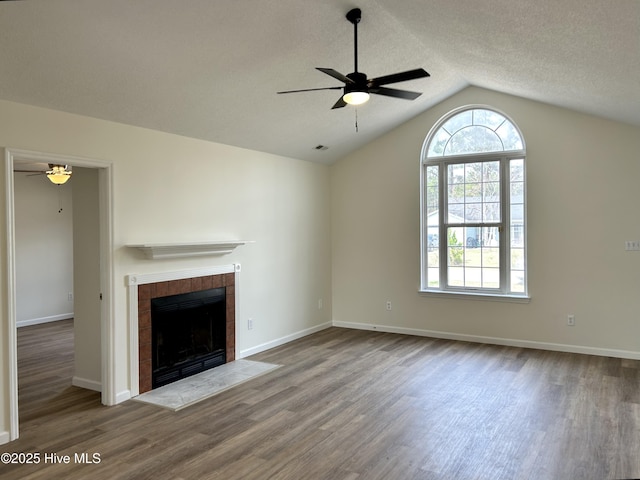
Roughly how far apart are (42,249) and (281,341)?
15.1 ft

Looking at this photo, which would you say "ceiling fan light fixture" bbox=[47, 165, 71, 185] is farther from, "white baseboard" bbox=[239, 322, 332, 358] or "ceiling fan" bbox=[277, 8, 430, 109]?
"ceiling fan" bbox=[277, 8, 430, 109]

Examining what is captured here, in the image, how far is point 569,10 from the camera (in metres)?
2.77

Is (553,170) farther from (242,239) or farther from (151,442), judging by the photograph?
(151,442)

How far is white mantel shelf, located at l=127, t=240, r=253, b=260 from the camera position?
4.27m

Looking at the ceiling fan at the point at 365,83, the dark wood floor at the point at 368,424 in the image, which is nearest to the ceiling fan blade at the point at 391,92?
the ceiling fan at the point at 365,83

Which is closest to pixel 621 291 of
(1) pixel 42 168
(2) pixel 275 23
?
(2) pixel 275 23

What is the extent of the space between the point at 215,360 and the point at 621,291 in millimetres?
4649

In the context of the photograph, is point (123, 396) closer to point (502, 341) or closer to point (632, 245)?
point (502, 341)

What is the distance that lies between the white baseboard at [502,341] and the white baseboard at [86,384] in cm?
367

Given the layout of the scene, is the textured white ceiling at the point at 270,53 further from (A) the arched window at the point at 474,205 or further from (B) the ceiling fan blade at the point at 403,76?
(A) the arched window at the point at 474,205

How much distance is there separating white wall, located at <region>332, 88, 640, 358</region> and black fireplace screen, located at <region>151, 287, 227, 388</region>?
259cm

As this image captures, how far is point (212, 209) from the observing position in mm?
5141

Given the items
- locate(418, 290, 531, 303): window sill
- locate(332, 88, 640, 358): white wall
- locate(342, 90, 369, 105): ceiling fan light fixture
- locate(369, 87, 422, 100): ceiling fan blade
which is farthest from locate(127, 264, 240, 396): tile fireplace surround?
locate(418, 290, 531, 303): window sill

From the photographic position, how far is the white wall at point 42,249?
24.8 ft
